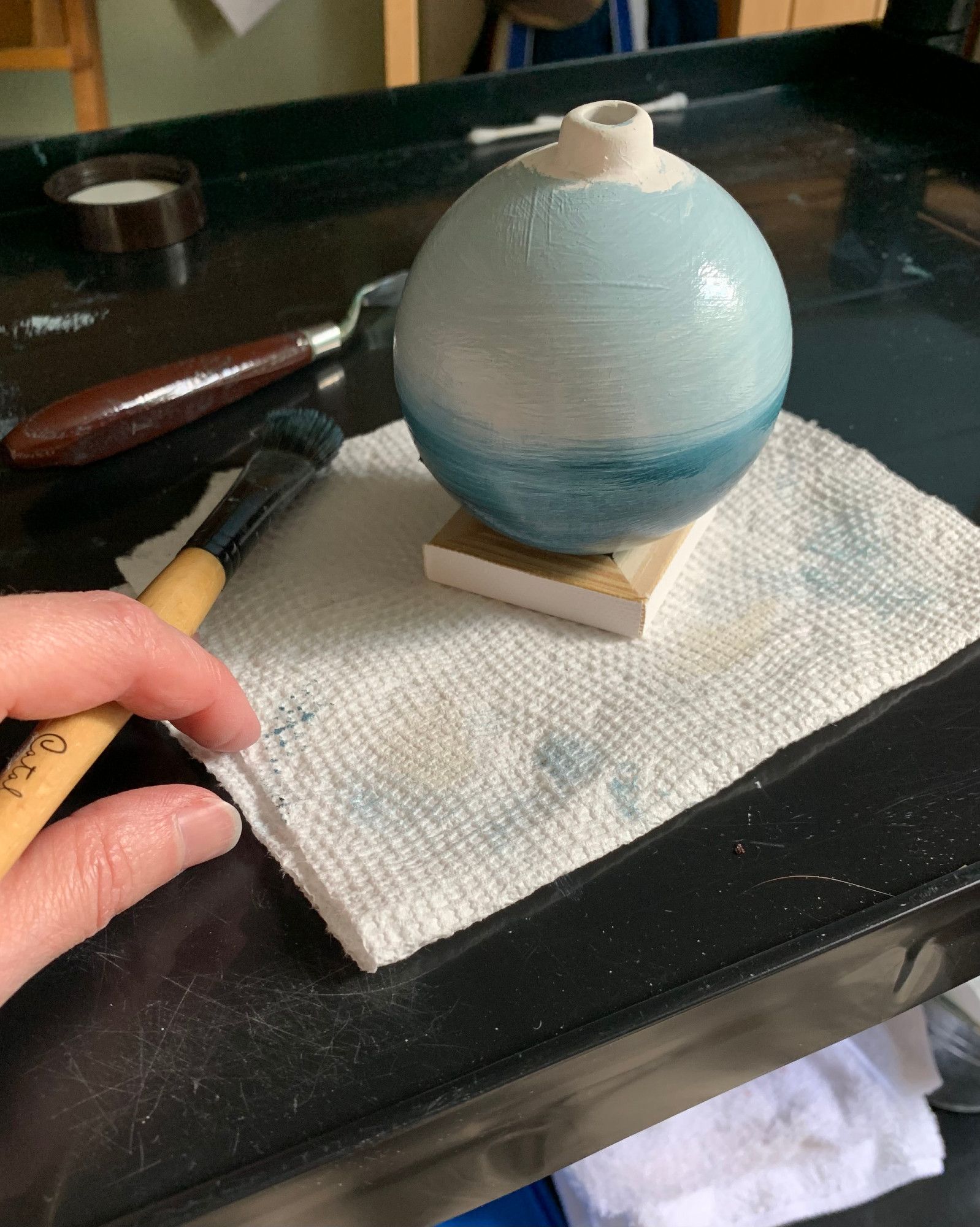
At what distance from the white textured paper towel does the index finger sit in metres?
0.05

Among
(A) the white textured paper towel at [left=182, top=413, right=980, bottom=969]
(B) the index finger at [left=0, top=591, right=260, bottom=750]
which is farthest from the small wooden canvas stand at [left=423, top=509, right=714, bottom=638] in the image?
(B) the index finger at [left=0, top=591, right=260, bottom=750]

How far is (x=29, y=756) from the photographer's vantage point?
33 cm

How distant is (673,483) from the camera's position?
408 mm

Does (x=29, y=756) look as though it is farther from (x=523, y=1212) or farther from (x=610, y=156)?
(x=523, y=1212)

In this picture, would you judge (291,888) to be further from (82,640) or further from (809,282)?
(809,282)

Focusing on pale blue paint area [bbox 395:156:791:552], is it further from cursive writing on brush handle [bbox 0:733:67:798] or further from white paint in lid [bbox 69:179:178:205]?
white paint in lid [bbox 69:179:178:205]

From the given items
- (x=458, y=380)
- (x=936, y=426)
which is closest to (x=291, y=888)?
(x=458, y=380)

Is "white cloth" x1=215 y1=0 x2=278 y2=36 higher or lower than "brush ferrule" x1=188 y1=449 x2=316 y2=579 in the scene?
higher

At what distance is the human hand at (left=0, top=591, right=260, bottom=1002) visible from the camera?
1.05 ft

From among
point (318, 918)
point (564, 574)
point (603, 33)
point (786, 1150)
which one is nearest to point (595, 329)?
point (564, 574)

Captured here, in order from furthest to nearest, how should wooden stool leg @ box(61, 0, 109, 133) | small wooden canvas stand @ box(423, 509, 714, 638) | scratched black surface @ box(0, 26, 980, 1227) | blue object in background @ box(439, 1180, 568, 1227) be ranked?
1. wooden stool leg @ box(61, 0, 109, 133)
2. blue object in background @ box(439, 1180, 568, 1227)
3. small wooden canvas stand @ box(423, 509, 714, 638)
4. scratched black surface @ box(0, 26, 980, 1227)

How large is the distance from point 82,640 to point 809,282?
0.63 m

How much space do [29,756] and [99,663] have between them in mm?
37

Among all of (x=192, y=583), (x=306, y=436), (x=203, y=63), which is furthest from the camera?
(x=203, y=63)
